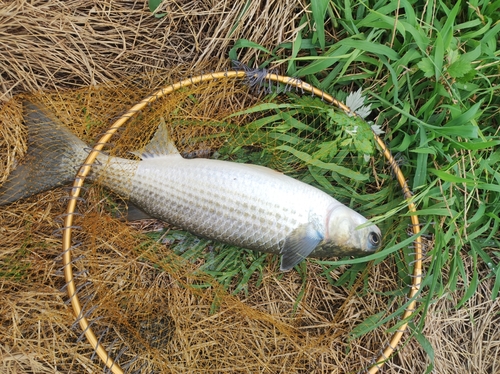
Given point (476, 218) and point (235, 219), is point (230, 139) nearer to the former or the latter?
point (235, 219)

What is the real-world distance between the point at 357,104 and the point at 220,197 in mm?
1058

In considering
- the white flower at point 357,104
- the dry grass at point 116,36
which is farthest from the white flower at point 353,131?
the dry grass at point 116,36

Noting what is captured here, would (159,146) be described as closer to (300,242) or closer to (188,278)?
(188,278)

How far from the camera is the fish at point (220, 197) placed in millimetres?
2512

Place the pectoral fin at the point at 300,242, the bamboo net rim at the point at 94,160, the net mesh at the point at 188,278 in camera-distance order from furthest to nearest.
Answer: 1. the net mesh at the point at 188,278
2. the pectoral fin at the point at 300,242
3. the bamboo net rim at the point at 94,160

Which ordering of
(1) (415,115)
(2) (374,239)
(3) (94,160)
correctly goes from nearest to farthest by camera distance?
(3) (94,160)
(2) (374,239)
(1) (415,115)

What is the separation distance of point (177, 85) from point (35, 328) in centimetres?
176

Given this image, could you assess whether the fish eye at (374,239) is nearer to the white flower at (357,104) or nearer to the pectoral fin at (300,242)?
the pectoral fin at (300,242)

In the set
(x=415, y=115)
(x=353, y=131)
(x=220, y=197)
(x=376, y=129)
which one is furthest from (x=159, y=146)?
(x=415, y=115)

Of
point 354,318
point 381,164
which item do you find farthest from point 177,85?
point 354,318

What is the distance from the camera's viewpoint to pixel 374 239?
2.60 meters

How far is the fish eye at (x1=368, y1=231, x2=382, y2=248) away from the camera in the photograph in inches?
102

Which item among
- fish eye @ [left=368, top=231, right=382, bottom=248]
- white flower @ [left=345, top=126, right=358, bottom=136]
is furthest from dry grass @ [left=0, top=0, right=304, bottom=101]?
fish eye @ [left=368, top=231, right=382, bottom=248]

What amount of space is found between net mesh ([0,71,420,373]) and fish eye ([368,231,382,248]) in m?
0.25
